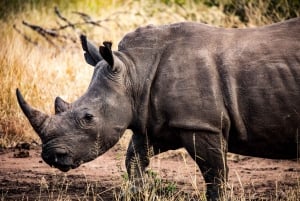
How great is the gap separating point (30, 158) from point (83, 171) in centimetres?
92

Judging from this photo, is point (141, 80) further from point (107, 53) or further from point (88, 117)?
point (88, 117)

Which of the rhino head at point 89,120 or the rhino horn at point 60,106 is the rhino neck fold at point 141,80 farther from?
the rhino horn at point 60,106

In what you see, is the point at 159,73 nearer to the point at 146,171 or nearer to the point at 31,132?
the point at 146,171

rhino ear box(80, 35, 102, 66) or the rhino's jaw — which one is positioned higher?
rhino ear box(80, 35, 102, 66)

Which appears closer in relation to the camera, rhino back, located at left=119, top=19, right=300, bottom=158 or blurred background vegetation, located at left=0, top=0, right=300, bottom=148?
rhino back, located at left=119, top=19, right=300, bottom=158

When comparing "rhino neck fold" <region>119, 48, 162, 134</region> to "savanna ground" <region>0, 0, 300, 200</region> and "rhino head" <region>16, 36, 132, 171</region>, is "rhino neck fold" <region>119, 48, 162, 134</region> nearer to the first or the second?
"rhino head" <region>16, 36, 132, 171</region>

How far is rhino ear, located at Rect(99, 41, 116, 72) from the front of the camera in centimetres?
592

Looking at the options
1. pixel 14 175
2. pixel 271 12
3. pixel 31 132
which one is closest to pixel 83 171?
pixel 14 175

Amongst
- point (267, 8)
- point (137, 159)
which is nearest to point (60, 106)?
Answer: point (137, 159)

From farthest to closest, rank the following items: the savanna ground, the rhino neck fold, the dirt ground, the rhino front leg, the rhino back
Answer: the savanna ground → the dirt ground → the rhino front leg → the rhino neck fold → the rhino back

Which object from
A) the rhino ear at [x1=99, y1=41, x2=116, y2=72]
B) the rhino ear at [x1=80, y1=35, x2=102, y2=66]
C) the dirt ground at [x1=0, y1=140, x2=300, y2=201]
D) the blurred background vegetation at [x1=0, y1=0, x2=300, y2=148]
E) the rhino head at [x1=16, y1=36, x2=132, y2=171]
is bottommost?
the dirt ground at [x1=0, y1=140, x2=300, y2=201]

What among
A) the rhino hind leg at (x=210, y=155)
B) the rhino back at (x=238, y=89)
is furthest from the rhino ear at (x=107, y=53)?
the rhino hind leg at (x=210, y=155)

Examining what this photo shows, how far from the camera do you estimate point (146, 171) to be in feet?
21.4

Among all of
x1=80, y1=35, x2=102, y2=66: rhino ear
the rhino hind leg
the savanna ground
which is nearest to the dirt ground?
the savanna ground
